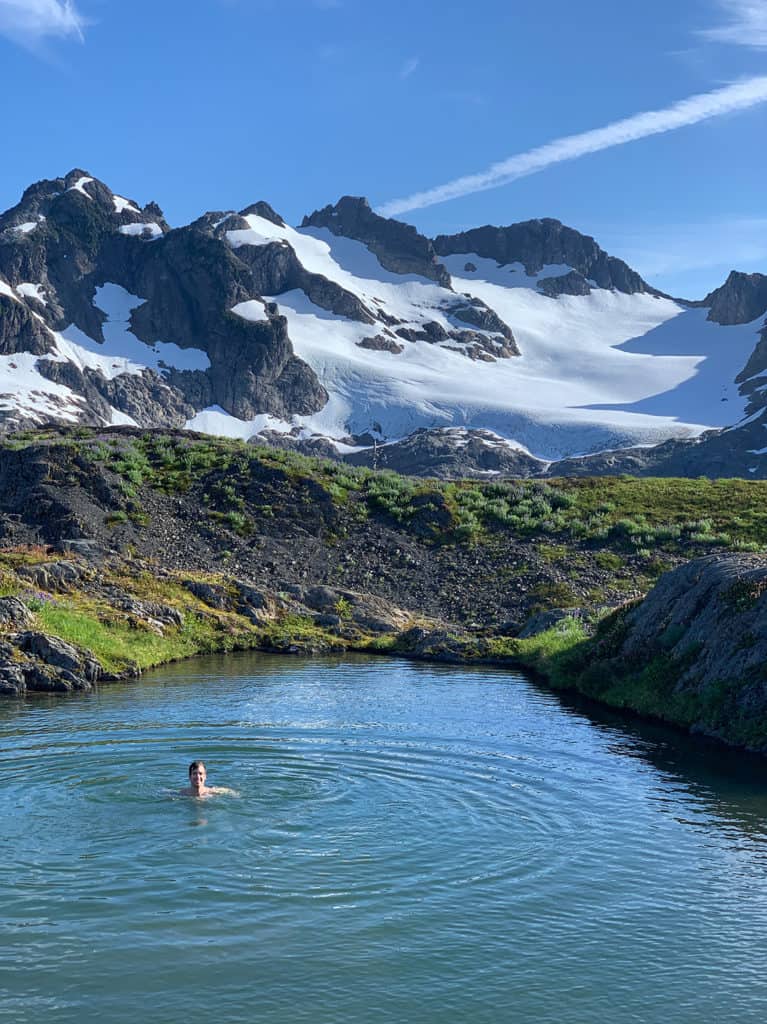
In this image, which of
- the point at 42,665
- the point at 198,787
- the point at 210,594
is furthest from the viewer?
the point at 210,594

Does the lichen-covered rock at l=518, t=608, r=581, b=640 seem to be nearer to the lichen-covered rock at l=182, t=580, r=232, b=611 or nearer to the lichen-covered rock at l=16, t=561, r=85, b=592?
the lichen-covered rock at l=182, t=580, r=232, b=611

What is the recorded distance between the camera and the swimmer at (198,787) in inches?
894

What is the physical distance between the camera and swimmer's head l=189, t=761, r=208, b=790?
2267 cm

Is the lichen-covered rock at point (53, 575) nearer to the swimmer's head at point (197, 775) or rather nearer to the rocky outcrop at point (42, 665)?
the rocky outcrop at point (42, 665)

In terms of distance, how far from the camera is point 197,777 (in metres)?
22.8

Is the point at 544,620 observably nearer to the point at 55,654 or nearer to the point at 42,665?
the point at 55,654

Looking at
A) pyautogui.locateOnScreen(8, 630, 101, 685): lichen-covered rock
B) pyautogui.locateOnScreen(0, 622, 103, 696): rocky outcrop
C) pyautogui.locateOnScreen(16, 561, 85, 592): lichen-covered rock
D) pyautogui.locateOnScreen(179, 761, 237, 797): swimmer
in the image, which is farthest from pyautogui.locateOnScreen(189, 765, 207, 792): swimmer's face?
pyautogui.locateOnScreen(16, 561, 85, 592): lichen-covered rock

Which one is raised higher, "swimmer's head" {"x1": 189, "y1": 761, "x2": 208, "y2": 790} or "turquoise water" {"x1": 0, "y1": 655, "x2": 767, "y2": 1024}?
"swimmer's head" {"x1": 189, "y1": 761, "x2": 208, "y2": 790}

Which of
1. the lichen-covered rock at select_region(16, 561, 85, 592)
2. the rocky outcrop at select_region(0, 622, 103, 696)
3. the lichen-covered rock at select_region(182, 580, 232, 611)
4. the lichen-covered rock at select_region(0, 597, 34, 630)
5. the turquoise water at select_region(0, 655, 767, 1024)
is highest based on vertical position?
the lichen-covered rock at select_region(16, 561, 85, 592)

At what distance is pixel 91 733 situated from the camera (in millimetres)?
29375

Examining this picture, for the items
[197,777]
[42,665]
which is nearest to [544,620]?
[42,665]

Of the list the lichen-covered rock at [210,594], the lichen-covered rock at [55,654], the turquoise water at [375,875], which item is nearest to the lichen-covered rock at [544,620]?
the lichen-covered rock at [210,594]

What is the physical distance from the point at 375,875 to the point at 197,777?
598 cm

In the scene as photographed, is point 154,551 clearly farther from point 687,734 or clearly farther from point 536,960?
point 536,960
